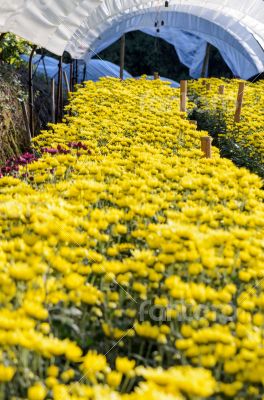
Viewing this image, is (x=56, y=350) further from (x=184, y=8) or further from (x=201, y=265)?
(x=184, y=8)

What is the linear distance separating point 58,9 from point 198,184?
3.86 m

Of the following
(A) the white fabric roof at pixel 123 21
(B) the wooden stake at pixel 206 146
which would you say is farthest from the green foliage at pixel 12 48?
(B) the wooden stake at pixel 206 146

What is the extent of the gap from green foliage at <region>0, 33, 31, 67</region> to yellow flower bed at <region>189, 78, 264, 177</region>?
316 cm

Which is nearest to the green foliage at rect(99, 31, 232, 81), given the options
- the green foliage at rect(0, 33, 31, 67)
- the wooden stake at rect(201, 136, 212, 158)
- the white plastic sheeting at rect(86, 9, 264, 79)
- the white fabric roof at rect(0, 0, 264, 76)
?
the white plastic sheeting at rect(86, 9, 264, 79)

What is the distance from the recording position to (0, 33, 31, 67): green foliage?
358 inches

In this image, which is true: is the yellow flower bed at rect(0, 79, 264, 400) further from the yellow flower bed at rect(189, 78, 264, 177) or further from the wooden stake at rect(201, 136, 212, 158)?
the yellow flower bed at rect(189, 78, 264, 177)

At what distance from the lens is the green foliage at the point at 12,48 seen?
29.8 feet

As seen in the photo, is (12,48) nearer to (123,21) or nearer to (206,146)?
(123,21)

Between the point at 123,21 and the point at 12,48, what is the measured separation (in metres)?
4.15

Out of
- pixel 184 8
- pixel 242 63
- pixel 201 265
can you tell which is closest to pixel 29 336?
pixel 201 265

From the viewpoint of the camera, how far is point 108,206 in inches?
119

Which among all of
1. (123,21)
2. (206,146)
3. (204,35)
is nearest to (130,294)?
(206,146)

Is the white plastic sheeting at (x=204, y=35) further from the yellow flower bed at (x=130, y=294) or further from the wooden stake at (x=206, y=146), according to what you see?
the yellow flower bed at (x=130, y=294)

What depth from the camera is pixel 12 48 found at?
963cm
